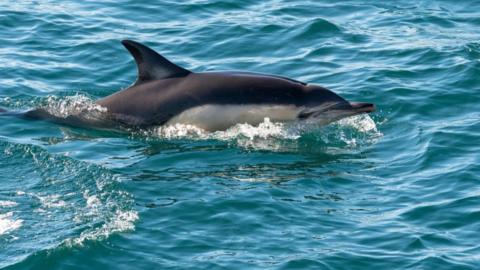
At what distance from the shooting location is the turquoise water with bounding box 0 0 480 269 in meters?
14.7

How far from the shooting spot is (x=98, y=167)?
1759 cm

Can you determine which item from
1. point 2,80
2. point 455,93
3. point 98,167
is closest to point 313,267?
point 98,167

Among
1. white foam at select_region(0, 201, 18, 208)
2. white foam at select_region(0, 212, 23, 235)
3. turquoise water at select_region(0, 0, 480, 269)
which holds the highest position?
turquoise water at select_region(0, 0, 480, 269)

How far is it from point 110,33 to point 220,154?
860cm

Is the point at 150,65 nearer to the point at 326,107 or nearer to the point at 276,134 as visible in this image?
the point at 276,134

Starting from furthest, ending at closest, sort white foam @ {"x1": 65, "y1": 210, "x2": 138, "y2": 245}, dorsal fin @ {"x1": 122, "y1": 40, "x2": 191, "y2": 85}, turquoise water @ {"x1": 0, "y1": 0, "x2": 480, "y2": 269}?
dorsal fin @ {"x1": 122, "y1": 40, "x2": 191, "y2": 85} → turquoise water @ {"x1": 0, "y1": 0, "x2": 480, "y2": 269} → white foam @ {"x1": 65, "y1": 210, "x2": 138, "y2": 245}

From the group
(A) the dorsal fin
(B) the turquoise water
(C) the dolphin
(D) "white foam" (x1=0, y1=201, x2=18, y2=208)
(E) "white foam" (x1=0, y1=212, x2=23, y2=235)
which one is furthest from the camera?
(C) the dolphin

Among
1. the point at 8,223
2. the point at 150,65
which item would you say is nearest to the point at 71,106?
the point at 150,65

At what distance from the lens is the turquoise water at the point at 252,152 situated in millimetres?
14711

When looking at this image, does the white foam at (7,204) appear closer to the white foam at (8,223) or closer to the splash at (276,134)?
the white foam at (8,223)

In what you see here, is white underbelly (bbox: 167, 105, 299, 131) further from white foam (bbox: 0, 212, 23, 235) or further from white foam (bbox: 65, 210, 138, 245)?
white foam (bbox: 0, 212, 23, 235)

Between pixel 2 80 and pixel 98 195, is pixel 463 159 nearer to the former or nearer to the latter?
pixel 98 195

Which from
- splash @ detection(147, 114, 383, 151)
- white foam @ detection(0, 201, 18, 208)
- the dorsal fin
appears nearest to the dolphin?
the dorsal fin

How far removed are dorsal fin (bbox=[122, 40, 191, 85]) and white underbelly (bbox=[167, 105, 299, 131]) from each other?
73 cm
